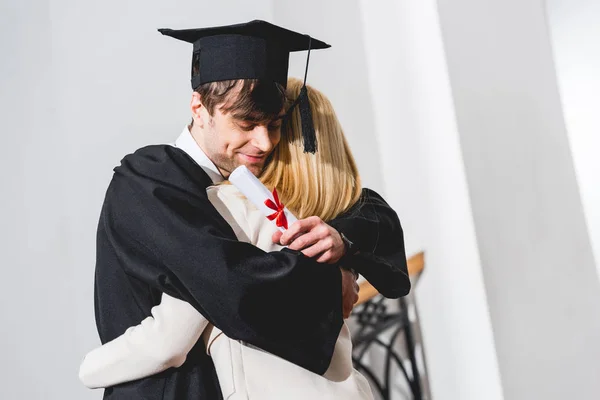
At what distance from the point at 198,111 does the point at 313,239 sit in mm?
416

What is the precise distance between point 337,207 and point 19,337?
1547mm

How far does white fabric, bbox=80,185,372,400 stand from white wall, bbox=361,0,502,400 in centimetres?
146

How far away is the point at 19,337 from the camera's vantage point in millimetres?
2842

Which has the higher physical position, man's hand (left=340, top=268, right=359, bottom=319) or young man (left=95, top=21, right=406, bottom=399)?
young man (left=95, top=21, right=406, bottom=399)

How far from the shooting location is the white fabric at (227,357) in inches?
59.7

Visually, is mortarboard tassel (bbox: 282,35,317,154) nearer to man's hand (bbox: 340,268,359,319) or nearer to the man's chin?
the man's chin

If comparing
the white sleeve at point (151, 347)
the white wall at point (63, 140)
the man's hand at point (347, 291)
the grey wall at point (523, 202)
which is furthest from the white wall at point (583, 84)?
the white sleeve at point (151, 347)

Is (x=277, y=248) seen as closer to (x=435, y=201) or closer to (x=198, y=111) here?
(x=198, y=111)

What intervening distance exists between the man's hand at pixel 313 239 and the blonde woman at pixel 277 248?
0.05 feet

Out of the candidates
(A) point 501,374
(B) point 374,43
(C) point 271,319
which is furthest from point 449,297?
(C) point 271,319

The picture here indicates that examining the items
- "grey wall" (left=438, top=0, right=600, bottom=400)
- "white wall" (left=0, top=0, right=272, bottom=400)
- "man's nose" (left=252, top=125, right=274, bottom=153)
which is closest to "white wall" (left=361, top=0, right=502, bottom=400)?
"grey wall" (left=438, top=0, right=600, bottom=400)

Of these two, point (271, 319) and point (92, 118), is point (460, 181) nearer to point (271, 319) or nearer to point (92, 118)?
point (92, 118)

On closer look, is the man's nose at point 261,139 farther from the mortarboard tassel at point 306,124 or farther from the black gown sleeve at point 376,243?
the black gown sleeve at point 376,243

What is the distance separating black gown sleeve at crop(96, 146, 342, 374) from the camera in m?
1.51
